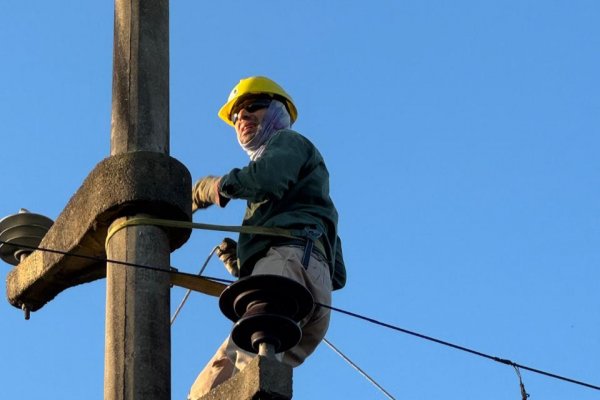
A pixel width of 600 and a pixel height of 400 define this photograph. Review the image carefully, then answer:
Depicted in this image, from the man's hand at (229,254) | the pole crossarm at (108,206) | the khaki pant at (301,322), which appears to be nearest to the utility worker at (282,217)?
the khaki pant at (301,322)

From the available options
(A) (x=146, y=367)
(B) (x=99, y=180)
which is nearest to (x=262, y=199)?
(B) (x=99, y=180)

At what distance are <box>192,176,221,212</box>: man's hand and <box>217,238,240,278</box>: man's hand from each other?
44cm

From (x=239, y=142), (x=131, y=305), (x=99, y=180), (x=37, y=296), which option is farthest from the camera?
(x=239, y=142)

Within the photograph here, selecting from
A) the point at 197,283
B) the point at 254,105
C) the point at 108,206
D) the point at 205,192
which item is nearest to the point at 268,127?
the point at 254,105

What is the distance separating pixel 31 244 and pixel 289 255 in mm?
1393

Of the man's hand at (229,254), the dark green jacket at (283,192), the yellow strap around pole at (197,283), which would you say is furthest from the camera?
the man's hand at (229,254)

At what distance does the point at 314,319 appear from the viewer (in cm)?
791

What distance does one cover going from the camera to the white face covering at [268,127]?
8555mm

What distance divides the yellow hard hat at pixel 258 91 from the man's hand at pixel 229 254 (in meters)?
0.69

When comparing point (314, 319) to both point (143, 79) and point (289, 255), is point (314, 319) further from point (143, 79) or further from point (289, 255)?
point (143, 79)

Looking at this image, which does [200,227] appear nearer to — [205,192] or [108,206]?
[108,206]

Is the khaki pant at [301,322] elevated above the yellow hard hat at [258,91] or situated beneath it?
situated beneath

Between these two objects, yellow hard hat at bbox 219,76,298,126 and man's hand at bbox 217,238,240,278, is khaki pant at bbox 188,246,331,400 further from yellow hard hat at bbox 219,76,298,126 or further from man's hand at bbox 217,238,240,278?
yellow hard hat at bbox 219,76,298,126

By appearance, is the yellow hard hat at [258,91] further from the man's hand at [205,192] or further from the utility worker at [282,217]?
the man's hand at [205,192]
